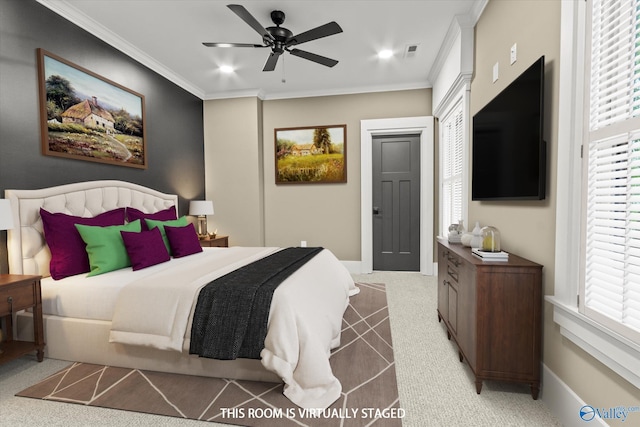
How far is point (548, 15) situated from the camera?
1.72 metres

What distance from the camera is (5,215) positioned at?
199 centimetres

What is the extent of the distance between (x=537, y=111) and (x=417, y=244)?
3.29 m

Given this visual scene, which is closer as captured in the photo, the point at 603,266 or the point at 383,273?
the point at 603,266

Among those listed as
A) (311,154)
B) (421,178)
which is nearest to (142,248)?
(311,154)

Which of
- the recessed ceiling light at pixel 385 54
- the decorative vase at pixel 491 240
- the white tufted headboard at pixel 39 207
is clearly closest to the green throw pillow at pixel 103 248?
the white tufted headboard at pixel 39 207

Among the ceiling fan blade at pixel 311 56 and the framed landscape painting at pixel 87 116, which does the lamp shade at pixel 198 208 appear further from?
the ceiling fan blade at pixel 311 56

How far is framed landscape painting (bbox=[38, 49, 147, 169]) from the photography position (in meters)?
2.58

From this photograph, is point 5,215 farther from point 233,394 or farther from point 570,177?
point 570,177

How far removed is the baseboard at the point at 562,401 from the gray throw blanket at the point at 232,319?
1623 mm

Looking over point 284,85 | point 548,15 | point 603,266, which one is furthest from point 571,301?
point 284,85

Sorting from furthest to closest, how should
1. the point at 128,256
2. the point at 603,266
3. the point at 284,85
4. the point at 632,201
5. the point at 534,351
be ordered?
the point at 284,85, the point at 128,256, the point at 534,351, the point at 603,266, the point at 632,201

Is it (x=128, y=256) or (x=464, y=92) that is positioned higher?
(x=464, y=92)

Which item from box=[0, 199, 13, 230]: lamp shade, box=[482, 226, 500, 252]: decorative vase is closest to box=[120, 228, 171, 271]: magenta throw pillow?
box=[0, 199, 13, 230]: lamp shade

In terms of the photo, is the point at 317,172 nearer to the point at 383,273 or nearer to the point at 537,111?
the point at 383,273
